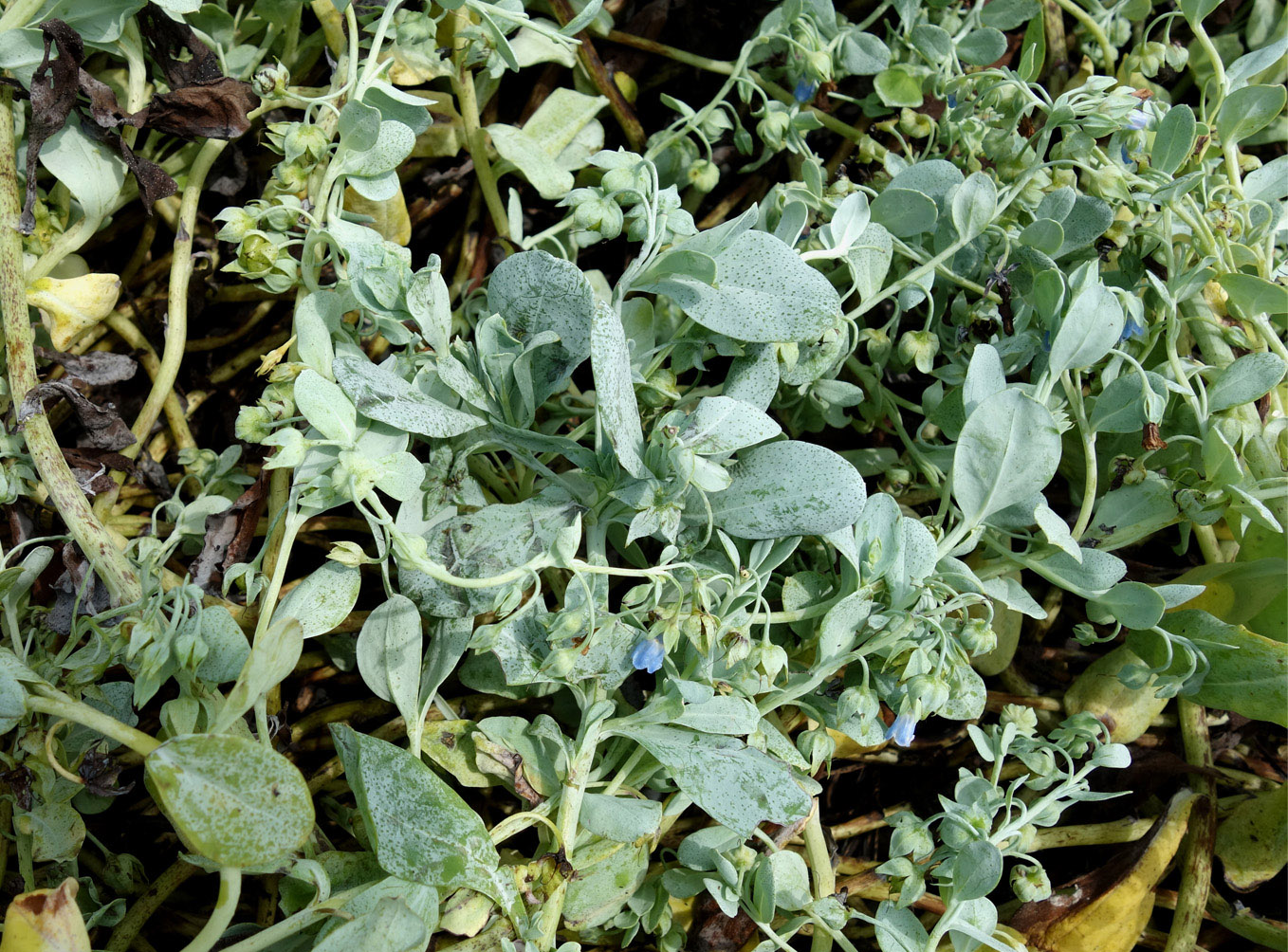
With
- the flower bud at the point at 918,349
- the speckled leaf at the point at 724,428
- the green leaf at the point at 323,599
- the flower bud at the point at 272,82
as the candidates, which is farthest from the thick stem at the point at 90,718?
the flower bud at the point at 918,349

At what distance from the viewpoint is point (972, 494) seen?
26.0 inches

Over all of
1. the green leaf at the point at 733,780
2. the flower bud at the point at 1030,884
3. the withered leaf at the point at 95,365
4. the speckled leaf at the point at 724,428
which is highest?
the speckled leaf at the point at 724,428

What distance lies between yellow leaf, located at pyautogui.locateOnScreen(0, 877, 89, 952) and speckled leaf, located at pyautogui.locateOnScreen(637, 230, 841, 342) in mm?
510

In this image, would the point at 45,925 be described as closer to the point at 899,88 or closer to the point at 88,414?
the point at 88,414

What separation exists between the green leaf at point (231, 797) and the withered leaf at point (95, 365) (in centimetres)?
40

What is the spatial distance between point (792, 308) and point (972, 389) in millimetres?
161

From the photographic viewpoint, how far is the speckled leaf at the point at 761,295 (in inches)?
23.7

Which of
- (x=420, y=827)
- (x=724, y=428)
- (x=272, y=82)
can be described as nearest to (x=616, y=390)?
(x=724, y=428)

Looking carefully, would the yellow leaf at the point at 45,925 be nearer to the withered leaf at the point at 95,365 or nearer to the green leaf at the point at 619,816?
the green leaf at the point at 619,816

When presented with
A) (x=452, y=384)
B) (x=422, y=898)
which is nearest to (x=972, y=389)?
(x=452, y=384)

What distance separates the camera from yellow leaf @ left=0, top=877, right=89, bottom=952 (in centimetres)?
48

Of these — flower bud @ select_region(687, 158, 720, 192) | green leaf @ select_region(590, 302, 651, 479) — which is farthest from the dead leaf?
flower bud @ select_region(687, 158, 720, 192)

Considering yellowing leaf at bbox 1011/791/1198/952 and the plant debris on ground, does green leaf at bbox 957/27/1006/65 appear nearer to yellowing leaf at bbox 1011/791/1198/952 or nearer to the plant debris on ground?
the plant debris on ground

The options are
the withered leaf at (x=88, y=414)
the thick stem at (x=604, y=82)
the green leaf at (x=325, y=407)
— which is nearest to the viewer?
the green leaf at (x=325, y=407)
